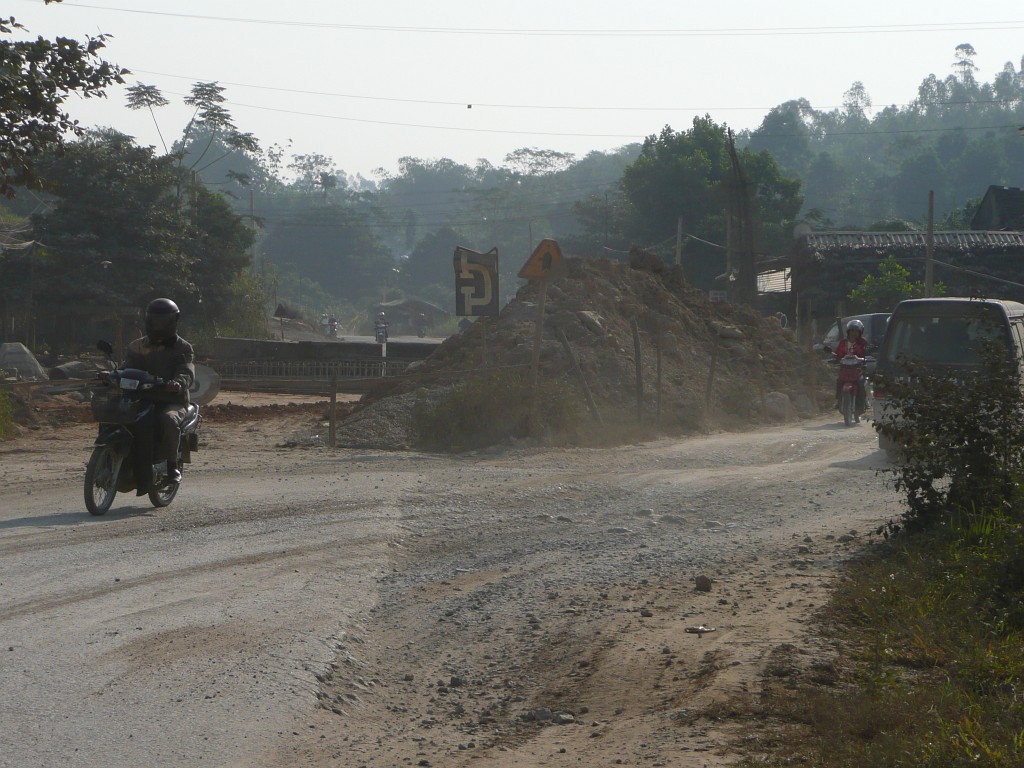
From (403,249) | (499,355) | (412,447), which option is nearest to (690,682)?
(412,447)

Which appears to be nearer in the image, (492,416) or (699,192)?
(492,416)

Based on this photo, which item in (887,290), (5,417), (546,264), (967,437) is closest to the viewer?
(967,437)

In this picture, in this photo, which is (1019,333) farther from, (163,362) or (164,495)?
(164,495)

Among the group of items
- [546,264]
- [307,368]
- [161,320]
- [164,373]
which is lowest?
[307,368]

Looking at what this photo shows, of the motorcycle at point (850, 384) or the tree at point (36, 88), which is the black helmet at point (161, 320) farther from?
the motorcycle at point (850, 384)

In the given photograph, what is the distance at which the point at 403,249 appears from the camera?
176 metres

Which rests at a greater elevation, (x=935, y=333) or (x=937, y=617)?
(x=935, y=333)

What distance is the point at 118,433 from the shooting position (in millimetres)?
9672

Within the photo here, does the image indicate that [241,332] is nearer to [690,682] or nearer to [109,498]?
[109,498]

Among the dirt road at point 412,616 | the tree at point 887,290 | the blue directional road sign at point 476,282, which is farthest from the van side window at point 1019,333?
the tree at point 887,290

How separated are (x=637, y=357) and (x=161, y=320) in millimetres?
9901

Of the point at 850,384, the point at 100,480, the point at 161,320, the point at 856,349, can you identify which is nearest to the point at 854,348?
the point at 856,349

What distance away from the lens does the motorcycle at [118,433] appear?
31.5 ft

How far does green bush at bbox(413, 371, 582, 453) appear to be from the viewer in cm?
1600
